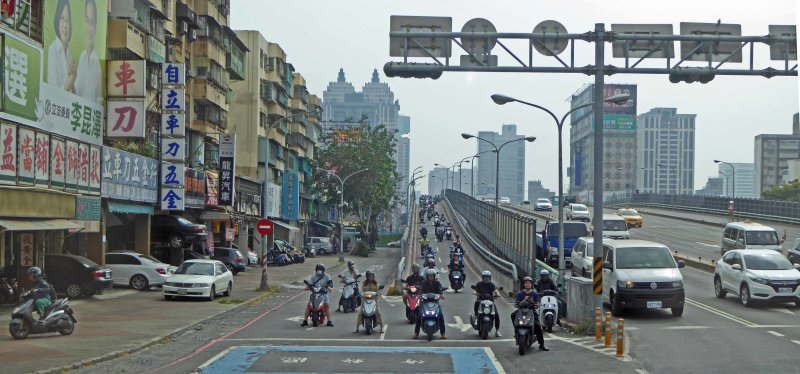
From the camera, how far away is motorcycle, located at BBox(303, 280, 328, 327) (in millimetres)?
22859

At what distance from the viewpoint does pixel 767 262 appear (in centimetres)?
2717

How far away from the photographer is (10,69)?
25859 mm

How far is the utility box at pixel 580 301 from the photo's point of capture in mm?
21812

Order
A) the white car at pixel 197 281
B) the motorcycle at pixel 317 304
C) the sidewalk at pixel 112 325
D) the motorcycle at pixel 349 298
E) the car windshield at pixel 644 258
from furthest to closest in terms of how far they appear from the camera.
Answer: the white car at pixel 197 281 < the motorcycle at pixel 349 298 < the car windshield at pixel 644 258 < the motorcycle at pixel 317 304 < the sidewalk at pixel 112 325

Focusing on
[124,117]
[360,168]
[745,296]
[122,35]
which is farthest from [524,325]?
[360,168]

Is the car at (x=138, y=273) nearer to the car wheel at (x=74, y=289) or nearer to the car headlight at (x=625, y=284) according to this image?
the car wheel at (x=74, y=289)

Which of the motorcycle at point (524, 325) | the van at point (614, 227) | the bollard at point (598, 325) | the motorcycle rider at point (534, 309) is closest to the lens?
the motorcycle at point (524, 325)

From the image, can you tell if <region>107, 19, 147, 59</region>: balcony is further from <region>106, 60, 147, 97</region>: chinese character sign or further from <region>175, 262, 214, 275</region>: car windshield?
<region>175, 262, 214, 275</region>: car windshield

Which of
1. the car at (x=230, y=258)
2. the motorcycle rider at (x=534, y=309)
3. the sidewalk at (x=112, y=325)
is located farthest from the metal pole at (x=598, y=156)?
the car at (x=230, y=258)

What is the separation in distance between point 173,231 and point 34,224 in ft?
63.7

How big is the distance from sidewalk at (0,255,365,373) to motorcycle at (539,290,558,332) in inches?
350

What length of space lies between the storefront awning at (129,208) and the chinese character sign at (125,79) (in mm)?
4558

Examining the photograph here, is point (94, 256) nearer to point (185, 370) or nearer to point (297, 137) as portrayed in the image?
point (185, 370)

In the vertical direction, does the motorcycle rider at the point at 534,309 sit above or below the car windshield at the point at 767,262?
below
